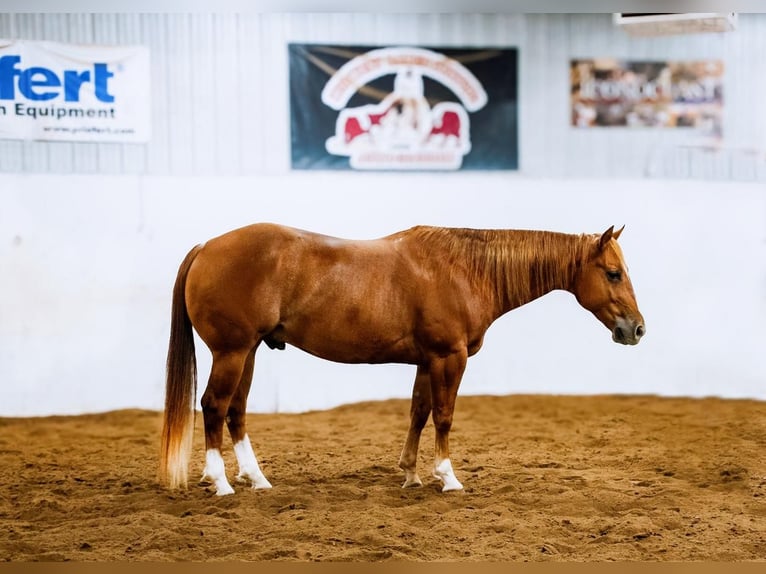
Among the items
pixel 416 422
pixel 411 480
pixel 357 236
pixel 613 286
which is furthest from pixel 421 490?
pixel 357 236

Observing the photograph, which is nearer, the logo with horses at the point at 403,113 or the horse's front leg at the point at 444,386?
the horse's front leg at the point at 444,386

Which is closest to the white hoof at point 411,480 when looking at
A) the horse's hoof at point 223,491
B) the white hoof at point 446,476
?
the white hoof at point 446,476

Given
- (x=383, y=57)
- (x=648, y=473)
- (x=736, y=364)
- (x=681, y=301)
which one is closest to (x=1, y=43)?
(x=383, y=57)

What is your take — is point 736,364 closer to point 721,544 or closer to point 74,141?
point 721,544

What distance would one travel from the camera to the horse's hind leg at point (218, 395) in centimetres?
358

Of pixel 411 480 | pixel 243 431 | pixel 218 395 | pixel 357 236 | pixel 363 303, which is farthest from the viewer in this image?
pixel 357 236

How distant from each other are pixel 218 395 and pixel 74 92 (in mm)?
2285

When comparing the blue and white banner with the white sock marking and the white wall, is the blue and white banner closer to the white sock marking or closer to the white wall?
the white wall

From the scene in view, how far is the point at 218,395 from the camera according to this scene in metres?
3.59

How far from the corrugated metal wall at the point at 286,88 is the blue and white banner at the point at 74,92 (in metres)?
0.07

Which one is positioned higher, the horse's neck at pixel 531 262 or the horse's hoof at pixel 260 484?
the horse's neck at pixel 531 262

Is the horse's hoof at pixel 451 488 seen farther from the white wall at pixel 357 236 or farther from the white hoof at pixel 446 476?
the white wall at pixel 357 236

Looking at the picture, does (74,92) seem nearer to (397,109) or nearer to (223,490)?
(397,109)

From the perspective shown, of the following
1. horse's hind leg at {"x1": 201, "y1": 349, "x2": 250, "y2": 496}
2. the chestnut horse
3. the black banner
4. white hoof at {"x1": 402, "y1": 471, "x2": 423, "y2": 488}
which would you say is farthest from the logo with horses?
white hoof at {"x1": 402, "y1": 471, "x2": 423, "y2": 488}
